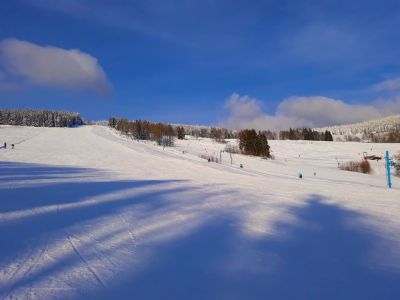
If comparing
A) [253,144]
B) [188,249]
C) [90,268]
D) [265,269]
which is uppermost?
[253,144]

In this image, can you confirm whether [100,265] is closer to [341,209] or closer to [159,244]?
[159,244]

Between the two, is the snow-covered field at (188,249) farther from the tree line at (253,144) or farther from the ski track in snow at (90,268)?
the tree line at (253,144)

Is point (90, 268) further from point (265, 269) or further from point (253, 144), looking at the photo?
point (253, 144)

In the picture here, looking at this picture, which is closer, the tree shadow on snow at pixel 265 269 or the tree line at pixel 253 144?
the tree shadow on snow at pixel 265 269

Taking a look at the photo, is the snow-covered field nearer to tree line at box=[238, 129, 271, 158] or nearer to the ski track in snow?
the ski track in snow

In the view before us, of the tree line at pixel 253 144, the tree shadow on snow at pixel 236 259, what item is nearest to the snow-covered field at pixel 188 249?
the tree shadow on snow at pixel 236 259

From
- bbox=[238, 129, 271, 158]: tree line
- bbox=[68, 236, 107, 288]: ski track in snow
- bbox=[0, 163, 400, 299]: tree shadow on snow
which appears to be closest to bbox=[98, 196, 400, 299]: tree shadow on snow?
bbox=[0, 163, 400, 299]: tree shadow on snow

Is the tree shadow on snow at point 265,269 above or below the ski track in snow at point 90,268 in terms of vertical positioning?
below

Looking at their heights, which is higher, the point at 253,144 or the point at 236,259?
the point at 253,144

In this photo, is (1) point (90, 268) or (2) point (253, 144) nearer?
(1) point (90, 268)

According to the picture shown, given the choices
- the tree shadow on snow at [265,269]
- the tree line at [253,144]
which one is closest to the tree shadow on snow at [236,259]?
the tree shadow on snow at [265,269]

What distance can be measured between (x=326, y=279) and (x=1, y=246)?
472cm

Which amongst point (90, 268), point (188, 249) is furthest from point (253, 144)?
point (90, 268)

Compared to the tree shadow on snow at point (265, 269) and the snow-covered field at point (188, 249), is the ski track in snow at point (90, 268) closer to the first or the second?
the snow-covered field at point (188, 249)
